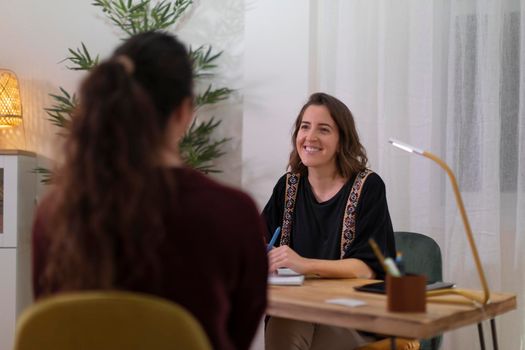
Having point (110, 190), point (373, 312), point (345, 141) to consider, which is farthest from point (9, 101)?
point (110, 190)

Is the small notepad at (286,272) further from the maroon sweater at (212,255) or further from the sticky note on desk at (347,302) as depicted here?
the maroon sweater at (212,255)

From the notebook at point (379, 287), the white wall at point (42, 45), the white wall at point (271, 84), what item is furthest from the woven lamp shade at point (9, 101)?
the notebook at point (379, 287)

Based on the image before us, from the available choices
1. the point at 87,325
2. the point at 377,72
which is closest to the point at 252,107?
the point at 377,72

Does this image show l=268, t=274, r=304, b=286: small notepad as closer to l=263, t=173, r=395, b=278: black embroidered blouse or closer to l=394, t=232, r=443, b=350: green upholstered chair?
l=263, t=173, r=395, b=278: black embroidered blouse

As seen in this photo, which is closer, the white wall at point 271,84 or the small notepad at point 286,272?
the small notepad at point 286,272

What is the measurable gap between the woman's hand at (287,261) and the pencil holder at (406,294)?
2.26 feet

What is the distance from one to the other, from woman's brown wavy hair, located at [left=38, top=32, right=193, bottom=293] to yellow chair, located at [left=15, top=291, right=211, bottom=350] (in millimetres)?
82

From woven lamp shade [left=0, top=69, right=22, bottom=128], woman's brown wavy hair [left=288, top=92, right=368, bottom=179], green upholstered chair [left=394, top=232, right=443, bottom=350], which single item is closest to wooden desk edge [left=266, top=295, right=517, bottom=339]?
green upholstered chair [left=394, top=232, right=443, bottom=350]

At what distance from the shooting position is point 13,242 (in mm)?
3857

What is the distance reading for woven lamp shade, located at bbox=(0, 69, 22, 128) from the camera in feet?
13.4

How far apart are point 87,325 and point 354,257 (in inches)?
63.4

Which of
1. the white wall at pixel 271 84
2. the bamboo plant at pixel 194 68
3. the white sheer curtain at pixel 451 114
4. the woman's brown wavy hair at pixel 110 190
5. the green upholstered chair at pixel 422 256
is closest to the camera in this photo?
the woman's brown wavy hair at pixel 110 190

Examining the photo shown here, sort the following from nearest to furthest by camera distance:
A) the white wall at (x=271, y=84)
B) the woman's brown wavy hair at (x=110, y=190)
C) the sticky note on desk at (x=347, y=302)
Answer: the woman's brown wavy hair at (x=110, y=190) → the sticky note on desk at (x=347, y=302) → the white wall at (x=271, y=84)

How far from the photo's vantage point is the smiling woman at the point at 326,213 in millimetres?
2516
